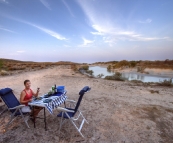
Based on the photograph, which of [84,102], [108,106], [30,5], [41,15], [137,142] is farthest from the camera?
[41,15]

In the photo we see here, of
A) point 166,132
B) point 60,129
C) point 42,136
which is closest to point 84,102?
point 60,129

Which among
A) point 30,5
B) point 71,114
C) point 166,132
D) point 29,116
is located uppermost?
point 30,5

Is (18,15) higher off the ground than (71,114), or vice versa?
(18,15)

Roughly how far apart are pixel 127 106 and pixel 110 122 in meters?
1.67

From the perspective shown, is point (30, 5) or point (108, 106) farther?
point (30, 5)

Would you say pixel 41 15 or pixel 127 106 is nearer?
pixel 127 106

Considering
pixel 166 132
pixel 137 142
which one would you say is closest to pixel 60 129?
pixel 137 142

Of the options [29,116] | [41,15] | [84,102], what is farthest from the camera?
[41,15]

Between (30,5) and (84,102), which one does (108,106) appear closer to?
(84,102)

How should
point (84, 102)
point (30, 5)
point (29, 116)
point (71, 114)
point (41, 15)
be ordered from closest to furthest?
point (71, 114)
point (29, 116)
point (84, 102)
point (30, 5)
point (41, 15)

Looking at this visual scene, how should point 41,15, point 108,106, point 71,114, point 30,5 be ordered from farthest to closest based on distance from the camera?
point 41,15 < point 30,5 < point 108,106 < point 71,114

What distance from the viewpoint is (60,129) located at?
11.1 ft

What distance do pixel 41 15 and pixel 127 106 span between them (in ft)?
32.3

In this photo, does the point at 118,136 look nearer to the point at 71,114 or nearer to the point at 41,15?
the point at 71,114
